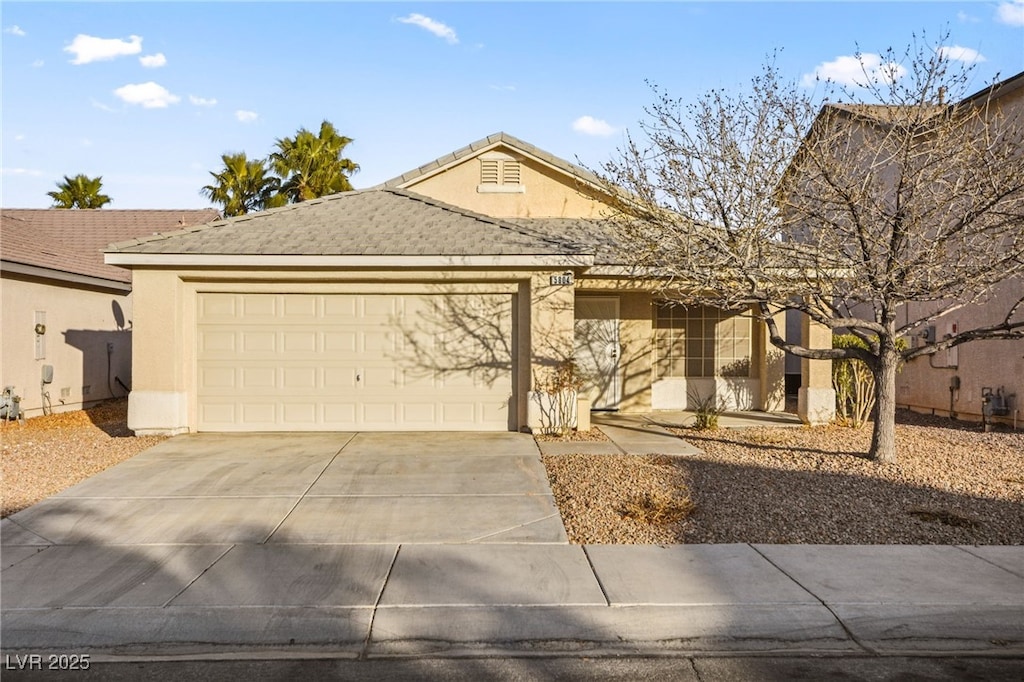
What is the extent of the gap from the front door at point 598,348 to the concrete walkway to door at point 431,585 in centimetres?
670

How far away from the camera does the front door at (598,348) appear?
15.1m

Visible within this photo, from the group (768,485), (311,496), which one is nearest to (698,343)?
(768,485)

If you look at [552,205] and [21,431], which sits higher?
[552,205]

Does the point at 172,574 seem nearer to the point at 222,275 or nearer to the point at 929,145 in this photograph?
the point at 222,275

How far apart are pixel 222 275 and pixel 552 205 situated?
7491 mm

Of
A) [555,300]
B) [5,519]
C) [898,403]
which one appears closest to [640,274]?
[555,300]

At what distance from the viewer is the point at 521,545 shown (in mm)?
6902

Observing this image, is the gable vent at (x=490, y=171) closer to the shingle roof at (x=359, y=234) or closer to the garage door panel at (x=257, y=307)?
the shingle roof at (x=359, y=234)

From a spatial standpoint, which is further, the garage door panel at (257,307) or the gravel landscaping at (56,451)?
the garage door panel at (257,307)

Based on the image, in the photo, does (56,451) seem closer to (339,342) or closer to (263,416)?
(263,416)

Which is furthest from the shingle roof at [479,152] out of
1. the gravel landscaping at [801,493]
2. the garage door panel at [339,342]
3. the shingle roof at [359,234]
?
the gravel landscaping at [801,493]

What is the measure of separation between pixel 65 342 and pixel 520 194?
10381 mm

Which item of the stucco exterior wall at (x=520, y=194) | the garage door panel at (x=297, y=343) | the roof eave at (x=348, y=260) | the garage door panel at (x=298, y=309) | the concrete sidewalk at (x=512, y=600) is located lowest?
the concrete sidewalk at (x=512, y=600)

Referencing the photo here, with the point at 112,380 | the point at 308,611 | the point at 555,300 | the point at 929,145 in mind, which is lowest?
the point at 308,611
